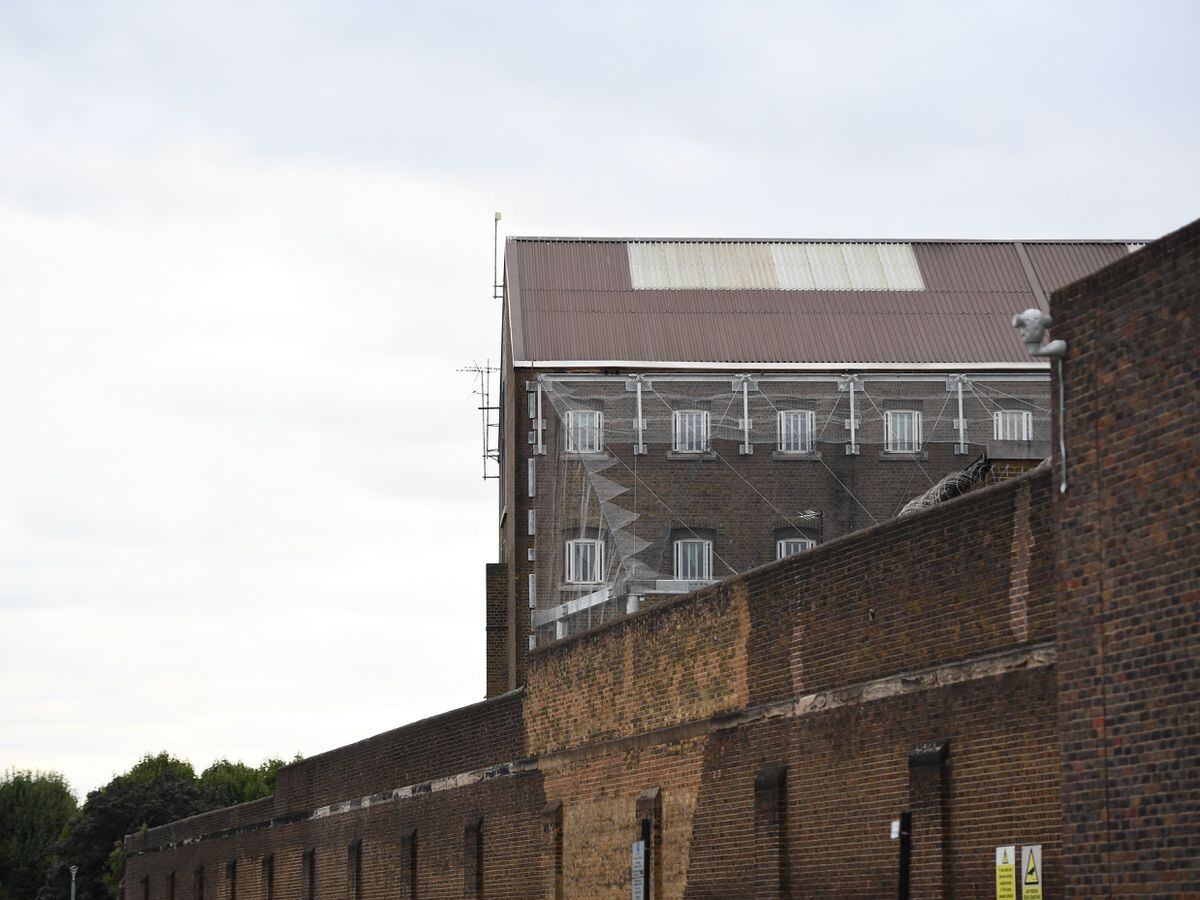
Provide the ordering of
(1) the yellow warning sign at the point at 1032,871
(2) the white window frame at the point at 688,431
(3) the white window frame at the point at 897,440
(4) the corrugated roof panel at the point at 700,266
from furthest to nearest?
(4) the corrugated roof panel at the point at 700,266
(3) the white window frame at the point at 897,440
(2) the white window frame at the point at 688,431
(1) the yellow warning sign at the point at 1032,871

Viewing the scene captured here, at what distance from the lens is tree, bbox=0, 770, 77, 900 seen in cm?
9338

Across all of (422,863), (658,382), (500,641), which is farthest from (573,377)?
(422,863)

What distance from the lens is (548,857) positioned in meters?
26.8

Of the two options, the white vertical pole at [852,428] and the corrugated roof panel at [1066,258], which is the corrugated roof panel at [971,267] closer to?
the corrugated roof panel at [1066,258]

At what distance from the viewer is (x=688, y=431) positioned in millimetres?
47125

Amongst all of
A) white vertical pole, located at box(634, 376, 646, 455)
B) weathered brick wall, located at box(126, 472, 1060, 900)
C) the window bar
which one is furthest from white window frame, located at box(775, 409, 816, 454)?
weathered brick wall, located at box(126, 472, 1060, 900)

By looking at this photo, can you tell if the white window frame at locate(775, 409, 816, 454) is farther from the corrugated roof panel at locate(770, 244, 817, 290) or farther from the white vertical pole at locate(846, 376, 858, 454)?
the corrugated roof panel at locate(770, 244, 817, 290)

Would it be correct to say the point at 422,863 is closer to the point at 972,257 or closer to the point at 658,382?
the point at 658,382

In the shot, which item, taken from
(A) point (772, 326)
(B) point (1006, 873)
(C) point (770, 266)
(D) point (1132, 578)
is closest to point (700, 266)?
(C) point (770, 266)

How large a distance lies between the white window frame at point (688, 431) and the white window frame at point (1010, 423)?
7.22m

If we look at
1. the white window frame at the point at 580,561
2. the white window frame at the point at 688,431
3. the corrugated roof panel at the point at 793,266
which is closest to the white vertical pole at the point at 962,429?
the corrugated roof panel at the point at 793,266

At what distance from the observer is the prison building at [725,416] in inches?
1836

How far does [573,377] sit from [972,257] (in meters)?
12.1

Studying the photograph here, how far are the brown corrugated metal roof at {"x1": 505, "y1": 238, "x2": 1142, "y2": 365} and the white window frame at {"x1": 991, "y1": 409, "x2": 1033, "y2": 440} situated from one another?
141 centimetres
